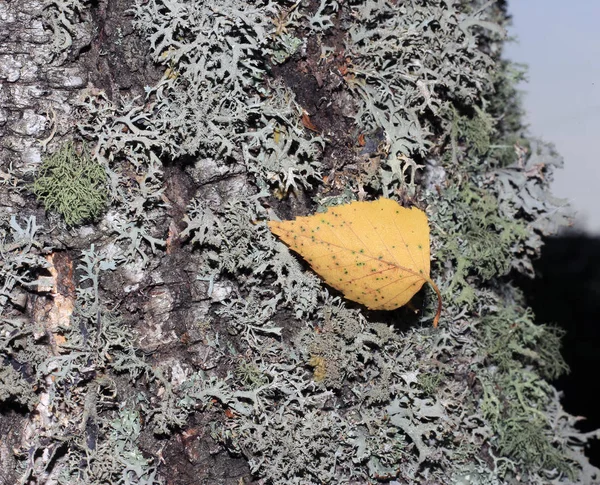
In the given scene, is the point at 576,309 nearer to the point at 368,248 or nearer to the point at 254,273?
the point at 368,248

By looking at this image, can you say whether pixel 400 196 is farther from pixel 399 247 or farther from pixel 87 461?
pixel 87 461

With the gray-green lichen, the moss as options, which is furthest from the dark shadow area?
the moss

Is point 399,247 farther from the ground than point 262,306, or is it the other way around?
point 399,247

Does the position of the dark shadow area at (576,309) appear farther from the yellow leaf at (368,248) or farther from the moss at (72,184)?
the moss at (72,184)

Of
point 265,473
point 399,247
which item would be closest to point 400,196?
point 399,247

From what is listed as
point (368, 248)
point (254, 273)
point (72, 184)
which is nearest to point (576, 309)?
point (368, 248)

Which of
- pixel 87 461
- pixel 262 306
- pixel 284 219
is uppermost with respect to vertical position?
pixel 284 219

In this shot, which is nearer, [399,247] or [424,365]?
[399,247]

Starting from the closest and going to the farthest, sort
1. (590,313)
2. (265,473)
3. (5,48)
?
(5,48)
(265,473)
(590,313)
